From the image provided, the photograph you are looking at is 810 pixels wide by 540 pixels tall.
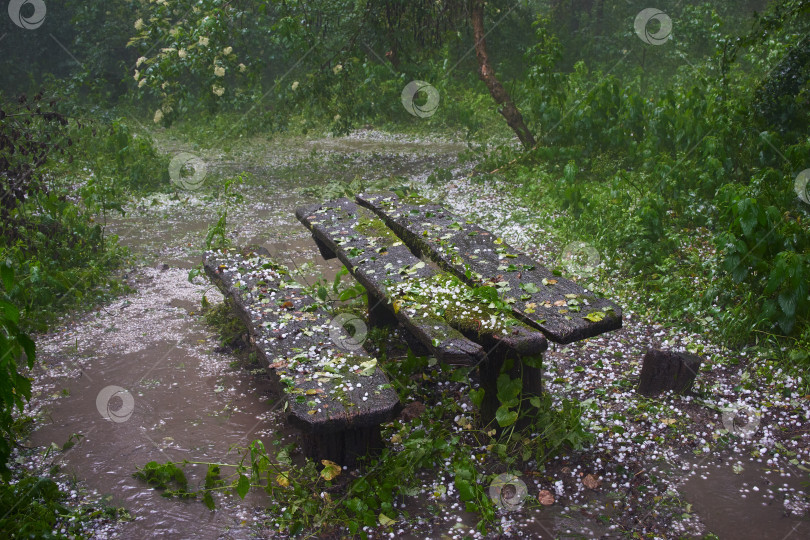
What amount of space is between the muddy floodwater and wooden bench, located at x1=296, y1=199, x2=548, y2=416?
2.11 ft

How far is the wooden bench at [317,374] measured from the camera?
3.14 m

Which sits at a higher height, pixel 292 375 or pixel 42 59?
pixel 42 59

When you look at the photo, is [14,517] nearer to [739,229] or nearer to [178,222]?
[739,229]

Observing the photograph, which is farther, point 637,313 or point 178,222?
point 178,222

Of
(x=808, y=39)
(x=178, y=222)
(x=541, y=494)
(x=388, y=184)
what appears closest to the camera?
(x=541, y=494)

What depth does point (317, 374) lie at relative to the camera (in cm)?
339

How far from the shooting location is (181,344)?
4.92 m

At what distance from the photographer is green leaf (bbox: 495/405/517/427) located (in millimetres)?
3389

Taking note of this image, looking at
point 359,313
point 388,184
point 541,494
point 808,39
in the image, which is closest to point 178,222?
point 388,184

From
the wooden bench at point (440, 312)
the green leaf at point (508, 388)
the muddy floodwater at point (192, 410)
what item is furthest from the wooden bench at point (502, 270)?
the muddy floodwater at point (192, 410)

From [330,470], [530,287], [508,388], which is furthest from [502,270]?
[330,470]

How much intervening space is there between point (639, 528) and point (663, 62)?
1107 centimetres

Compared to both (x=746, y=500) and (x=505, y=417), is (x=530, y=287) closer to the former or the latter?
(x=505, y=417)

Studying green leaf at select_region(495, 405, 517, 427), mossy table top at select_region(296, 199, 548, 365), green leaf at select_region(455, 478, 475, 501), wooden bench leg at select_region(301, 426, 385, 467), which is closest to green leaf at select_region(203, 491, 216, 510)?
wooden bench leg at select_region(301, 426, 385, 467)
